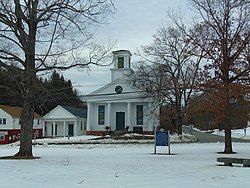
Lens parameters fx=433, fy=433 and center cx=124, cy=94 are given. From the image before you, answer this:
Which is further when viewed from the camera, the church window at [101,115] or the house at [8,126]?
the church window at [101,115]

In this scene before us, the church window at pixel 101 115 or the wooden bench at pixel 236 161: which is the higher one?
the church window at pixel 101 115

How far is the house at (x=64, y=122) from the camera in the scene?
6681 cm

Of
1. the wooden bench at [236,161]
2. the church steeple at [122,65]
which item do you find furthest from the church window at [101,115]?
the wooden bench at [236,161]

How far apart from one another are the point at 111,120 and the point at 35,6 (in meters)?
39.6

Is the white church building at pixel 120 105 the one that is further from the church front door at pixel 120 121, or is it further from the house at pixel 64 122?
the house at pixel 64 122

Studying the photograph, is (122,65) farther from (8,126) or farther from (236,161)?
(236,161)

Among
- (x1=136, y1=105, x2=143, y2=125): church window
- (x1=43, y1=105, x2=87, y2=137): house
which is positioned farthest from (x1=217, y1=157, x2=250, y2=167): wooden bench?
(x1=43, y1=105, x2=87, y2=137): house

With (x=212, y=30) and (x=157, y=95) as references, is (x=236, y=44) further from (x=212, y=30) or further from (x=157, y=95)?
(x=157, y=95)

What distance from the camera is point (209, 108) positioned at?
81.0 ft

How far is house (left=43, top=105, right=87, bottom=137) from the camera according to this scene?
66.8 m

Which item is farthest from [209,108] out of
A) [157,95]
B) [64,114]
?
[64,114]

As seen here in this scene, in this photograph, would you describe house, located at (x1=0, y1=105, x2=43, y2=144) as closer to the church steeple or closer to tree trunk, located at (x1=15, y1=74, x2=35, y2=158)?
the church steeple

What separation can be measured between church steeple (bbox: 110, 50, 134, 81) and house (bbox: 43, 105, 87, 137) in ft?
34.7

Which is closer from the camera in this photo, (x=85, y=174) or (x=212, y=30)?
(x=85, y=174)
